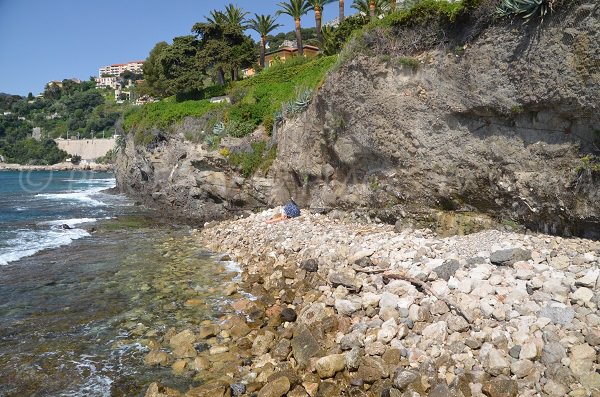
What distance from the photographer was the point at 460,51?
1160 cm

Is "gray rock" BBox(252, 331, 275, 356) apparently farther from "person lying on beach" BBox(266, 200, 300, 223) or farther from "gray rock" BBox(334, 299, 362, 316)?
"person lying on beach" BBox(266, 200, 300, 223)

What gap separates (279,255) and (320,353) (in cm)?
619

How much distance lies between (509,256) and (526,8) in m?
5.86

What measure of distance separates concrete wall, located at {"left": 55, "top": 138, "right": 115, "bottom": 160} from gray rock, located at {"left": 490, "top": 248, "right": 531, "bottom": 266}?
13504cm

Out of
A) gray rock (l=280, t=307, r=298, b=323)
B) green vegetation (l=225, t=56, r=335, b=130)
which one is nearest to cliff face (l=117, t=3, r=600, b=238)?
green vegetation (l=225, t=56, r=335, b=130)

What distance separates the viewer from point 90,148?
132 m

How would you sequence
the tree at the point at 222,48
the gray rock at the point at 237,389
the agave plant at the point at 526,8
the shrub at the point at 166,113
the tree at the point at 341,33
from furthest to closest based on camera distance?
the tree at the point at 222,48 < the tree at the point at 341,33 < the shrub at the point at 166,113 < the agave plant at the point at 526,8 < the gray rock at the point at 237,389

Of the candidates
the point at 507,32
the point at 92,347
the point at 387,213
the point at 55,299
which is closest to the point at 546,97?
the point at 507,32

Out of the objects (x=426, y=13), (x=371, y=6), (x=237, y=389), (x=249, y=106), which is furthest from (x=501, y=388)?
(x=371, y=6)

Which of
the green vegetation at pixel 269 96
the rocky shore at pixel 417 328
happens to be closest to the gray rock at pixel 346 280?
the rocky shore at pixel 417 328

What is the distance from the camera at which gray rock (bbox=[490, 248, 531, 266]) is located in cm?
851

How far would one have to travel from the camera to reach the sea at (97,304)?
712cm

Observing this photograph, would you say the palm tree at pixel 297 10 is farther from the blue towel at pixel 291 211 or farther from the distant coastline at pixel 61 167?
the distant coastline at pixel 61 167

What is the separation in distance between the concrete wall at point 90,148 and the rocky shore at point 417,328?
133 meters
